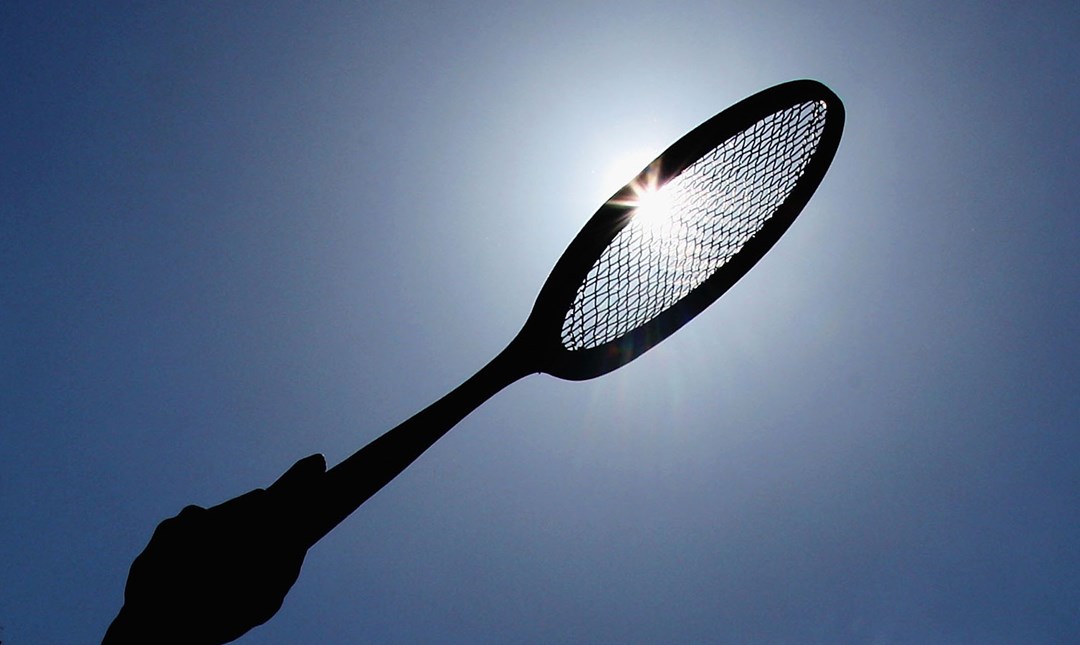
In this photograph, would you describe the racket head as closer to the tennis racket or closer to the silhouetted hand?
the tennis racket

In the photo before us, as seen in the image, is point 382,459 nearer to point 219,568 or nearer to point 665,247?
point 219,568

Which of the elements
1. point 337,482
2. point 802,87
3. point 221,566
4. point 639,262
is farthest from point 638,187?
point 221,566

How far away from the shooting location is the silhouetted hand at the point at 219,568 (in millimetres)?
1631

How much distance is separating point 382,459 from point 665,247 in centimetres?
195

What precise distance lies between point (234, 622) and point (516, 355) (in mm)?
1202

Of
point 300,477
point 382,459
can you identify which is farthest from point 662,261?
point 300,477

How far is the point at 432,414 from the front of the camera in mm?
2064

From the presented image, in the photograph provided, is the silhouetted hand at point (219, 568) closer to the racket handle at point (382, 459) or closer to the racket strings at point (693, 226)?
the racket handle at point (382, 459)

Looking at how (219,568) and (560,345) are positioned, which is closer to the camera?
(219,568)

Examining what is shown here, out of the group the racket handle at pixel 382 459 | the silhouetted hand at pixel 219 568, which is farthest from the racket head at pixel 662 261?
the silhouetted hand at pixel 219 568

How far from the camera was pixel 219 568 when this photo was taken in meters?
1.69

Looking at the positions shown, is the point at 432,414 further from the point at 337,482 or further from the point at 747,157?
the point at 747,157

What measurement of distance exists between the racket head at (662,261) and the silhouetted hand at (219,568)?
3.55 ft

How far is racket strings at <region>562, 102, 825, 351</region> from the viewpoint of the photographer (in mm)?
3076
